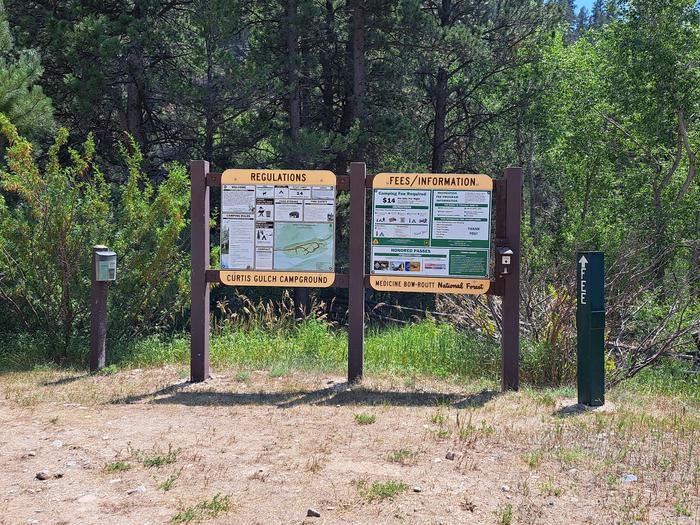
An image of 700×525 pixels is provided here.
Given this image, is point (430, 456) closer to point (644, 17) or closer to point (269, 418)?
point (269, 418)

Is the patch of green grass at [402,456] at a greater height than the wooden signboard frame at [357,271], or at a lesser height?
lesser

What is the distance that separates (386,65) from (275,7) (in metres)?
3.46

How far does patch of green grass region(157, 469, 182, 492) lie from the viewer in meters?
4.58

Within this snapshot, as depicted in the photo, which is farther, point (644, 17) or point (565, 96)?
point (565, 96)

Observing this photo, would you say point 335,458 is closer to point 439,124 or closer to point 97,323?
point 97,323

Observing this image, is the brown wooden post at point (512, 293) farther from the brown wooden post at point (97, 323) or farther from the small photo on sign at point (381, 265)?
the brown wooden post at point (97, 323)

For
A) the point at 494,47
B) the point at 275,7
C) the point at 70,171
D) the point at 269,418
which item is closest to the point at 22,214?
the point at 70,171

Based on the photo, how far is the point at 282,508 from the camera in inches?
170

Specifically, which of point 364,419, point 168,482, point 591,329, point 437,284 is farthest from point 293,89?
point 168,482

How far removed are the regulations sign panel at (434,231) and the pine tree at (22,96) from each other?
6.15 m

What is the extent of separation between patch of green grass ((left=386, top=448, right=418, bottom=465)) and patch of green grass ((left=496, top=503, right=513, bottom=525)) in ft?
3.06

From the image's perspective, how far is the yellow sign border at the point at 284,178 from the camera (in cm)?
764

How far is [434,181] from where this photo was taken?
7.46 meters

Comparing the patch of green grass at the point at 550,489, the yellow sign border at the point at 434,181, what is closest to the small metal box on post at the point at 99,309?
the yellow sign border at the point at 434,181
